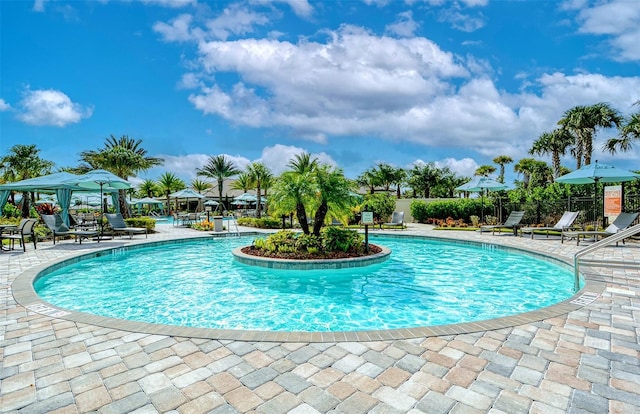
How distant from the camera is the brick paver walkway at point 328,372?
8.69ft

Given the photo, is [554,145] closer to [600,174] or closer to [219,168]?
[600,174]

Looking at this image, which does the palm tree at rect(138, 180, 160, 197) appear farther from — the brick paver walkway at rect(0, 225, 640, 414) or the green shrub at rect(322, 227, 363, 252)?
the brick paver walkway at rect(0, 225, 640, 414)

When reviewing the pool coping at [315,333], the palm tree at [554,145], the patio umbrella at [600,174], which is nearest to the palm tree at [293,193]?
the pool coping at [315,333]

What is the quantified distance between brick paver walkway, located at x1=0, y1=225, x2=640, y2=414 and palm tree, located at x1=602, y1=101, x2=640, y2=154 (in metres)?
19.9

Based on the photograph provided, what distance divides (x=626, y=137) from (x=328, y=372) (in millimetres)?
24466

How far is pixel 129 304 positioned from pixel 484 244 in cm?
1179

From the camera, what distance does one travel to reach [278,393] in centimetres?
280

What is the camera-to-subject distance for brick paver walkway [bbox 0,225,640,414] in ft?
8.69

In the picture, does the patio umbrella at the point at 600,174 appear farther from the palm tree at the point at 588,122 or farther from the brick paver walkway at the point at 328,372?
the palm tree at the point at 588,122

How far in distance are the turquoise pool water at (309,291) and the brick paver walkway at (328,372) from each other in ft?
5.82

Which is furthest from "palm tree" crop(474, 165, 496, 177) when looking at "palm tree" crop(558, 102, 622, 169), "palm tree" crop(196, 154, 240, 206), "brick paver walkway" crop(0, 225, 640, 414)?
"brick paver walkway" crop(0, 225, 640, 414)

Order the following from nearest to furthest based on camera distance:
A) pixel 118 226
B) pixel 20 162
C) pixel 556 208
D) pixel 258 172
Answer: pixel 118 226 < pixel 556 208 < pixel 20 162 < pixel 258 172

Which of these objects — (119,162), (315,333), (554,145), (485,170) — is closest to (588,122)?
(554,145)

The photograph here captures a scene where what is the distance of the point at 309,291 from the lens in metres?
7.58
